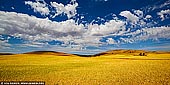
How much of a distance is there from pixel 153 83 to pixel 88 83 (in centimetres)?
688

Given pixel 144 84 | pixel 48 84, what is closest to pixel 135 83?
pixel 144 84

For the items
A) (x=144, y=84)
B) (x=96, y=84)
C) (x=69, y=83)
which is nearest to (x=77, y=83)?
(x=69, y=83)

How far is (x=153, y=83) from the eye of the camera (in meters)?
18.7

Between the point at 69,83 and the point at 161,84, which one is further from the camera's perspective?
the point at 69,83

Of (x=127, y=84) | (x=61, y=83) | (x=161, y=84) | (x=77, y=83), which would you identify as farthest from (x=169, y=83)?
(x=61, y=83)

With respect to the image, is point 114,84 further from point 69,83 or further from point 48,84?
point 48,84

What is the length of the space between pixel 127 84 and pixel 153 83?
9.12ft

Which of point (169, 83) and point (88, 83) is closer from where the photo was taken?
point (169, 83)

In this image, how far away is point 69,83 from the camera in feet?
63.6

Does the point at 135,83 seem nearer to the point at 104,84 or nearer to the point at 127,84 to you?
the point at 127,84

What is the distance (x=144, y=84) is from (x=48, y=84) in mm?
10094

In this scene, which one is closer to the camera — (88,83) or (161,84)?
(161,84)

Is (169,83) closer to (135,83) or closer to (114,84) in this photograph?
(135,83)

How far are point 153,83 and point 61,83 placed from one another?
387 inches
